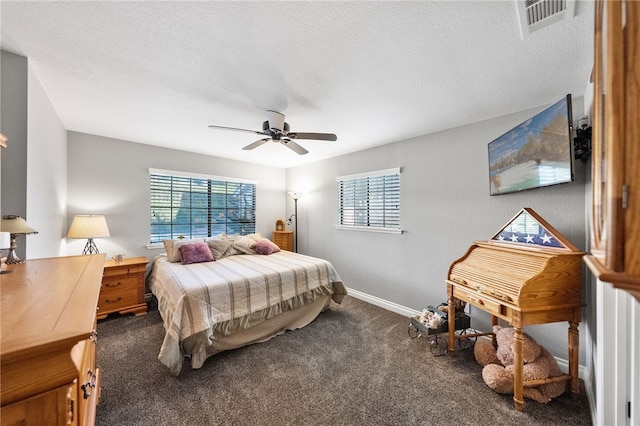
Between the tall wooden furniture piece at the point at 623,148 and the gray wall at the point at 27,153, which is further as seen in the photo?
the gray wall at the point at 27,153

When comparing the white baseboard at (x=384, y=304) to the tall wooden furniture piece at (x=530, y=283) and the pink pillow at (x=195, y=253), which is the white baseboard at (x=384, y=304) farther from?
the pink pillow at (x=195, y=253)

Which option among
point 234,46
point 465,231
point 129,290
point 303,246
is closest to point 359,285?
point 303,246

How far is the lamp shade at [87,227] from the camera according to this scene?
9.18 ft

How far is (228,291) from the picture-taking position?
2.41 meters

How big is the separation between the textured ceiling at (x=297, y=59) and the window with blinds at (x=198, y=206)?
4.68 feet

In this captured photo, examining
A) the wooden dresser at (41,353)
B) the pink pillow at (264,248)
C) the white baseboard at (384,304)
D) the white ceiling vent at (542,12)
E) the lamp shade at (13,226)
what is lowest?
the white baseboard at (384,304)

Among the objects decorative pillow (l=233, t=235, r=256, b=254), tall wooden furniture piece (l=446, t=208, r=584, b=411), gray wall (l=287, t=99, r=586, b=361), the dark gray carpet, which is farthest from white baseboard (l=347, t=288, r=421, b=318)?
decorative pillow (l=233, t=235, r=256, b=254)

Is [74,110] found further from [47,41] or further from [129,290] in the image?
[129,290]

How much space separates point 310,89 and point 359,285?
2.96 m

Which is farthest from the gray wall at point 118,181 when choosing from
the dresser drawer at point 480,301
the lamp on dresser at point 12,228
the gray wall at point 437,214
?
the dresser drawer at point 480,301

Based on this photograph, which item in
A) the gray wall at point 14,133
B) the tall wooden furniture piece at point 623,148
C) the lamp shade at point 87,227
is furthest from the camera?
the lamp shade at point 87,227

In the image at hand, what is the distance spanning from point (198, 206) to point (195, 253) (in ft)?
4.00

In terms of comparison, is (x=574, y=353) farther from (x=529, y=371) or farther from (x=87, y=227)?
(x=87, y=227)

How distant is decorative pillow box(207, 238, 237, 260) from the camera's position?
3574 mm
